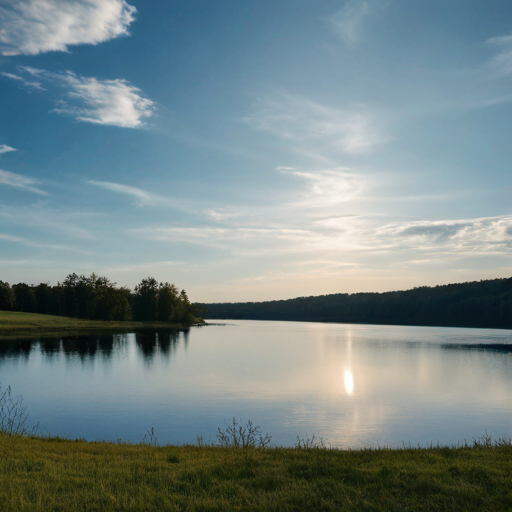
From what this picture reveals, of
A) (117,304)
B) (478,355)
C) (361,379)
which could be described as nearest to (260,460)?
(361,379)

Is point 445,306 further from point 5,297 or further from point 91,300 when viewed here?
point 5,297

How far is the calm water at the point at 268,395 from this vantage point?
1809 cm

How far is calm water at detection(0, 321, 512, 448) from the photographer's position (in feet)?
59.4

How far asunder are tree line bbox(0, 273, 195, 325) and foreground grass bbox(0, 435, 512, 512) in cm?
10756

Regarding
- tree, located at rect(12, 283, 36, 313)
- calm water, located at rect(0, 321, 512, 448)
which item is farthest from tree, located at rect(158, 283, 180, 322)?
calm water, located at rect(0, 321, 512, 448)

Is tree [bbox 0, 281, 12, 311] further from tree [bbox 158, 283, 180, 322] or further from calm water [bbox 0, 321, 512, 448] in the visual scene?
calm water [bbox 0, 321, 512, 448]

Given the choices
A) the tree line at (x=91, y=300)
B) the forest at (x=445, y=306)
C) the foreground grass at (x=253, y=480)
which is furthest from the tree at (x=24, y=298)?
the foreground grass at (x=253, y=480)

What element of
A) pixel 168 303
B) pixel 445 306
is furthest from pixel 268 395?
pixel 445 306

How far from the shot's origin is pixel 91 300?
121 meters

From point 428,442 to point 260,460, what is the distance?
32.2ft

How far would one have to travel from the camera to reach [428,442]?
1642cm

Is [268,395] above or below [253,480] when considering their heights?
below

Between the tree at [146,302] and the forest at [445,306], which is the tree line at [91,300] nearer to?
the tree at [146,302]

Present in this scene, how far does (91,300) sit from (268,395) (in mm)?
107391
